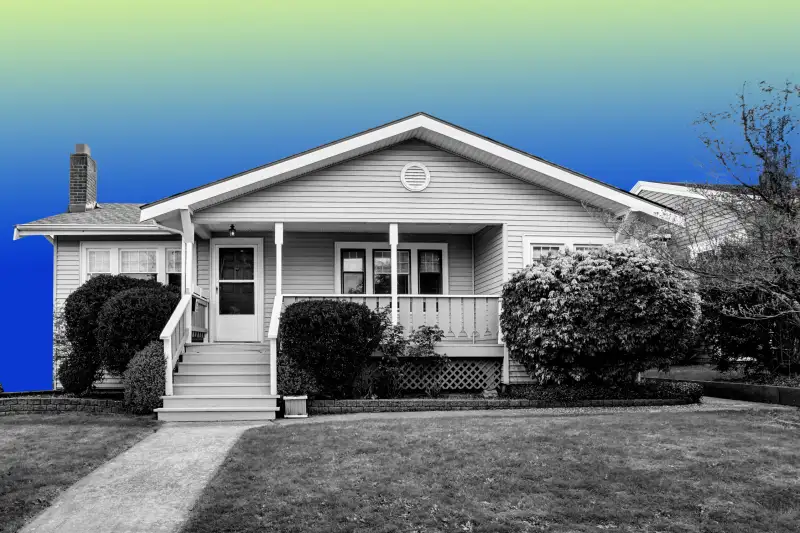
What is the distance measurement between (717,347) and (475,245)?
5.72 m

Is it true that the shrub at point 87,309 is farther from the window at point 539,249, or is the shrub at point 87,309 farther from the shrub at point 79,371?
the window at point 539,249

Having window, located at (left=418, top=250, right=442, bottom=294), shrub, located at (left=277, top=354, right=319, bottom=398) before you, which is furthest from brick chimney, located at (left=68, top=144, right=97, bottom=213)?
shrub, located at (left=277, top=354, right=319, bottom=398)

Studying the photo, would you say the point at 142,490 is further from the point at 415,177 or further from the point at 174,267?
the point at 174,267

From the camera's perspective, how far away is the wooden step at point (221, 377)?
1446 cm

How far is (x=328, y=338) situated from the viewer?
1384 cm

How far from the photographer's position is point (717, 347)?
16734 millimetres

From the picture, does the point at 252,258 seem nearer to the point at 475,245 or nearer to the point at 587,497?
the point at 475,245

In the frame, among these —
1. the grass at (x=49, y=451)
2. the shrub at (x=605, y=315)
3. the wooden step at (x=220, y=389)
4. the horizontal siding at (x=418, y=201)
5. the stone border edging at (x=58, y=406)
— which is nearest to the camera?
the grass at (x=49, y=451)

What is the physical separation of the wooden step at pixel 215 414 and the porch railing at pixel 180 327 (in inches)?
27.3

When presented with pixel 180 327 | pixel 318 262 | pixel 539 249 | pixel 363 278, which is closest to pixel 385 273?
pixel 363 278

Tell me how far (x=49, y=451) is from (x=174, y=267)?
8.48 meters

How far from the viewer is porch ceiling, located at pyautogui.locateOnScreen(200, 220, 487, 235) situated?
1661 centimetres

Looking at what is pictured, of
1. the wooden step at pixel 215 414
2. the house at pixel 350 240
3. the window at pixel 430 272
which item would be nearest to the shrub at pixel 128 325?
the house at pixel 350 240

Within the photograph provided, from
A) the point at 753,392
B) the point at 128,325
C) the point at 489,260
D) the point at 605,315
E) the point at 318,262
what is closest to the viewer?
the point at 605,315
